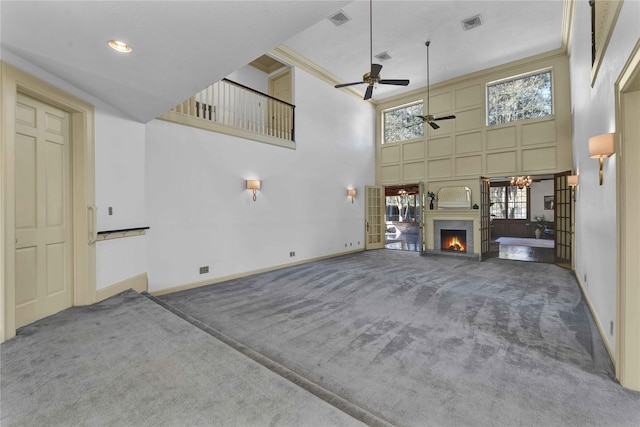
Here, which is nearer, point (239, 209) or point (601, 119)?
point (601, 119)

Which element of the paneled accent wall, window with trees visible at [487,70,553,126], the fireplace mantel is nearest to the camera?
the paneled accent wall

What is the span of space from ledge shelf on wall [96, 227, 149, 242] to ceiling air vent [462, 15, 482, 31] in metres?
7.05

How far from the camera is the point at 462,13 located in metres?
5.49

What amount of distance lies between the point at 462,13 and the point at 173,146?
591 cm

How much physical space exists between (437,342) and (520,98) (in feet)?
24.3

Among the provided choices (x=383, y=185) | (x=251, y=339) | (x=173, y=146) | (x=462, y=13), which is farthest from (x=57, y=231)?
(x=383, y=185)

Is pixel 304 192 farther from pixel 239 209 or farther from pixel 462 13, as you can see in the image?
pixel 462 13

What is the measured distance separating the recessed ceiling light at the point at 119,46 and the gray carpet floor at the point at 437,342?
2.73 metres

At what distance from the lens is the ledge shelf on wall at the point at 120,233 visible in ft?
11.4

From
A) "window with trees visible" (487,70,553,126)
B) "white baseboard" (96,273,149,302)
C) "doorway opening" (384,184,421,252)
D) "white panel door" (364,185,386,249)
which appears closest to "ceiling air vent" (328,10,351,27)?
"window with trees visible" (487,70,553,126)

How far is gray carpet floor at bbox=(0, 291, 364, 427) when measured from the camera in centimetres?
158

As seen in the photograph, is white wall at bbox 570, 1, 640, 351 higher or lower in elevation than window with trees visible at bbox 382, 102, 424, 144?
lower

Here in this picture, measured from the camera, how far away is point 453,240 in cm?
834

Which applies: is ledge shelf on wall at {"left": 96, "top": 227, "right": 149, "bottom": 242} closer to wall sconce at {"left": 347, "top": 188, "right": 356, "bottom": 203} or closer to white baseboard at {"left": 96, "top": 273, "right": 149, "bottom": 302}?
white baseboard at {"left": 96, "top": 273, "right": 149, "bottom": 302}
